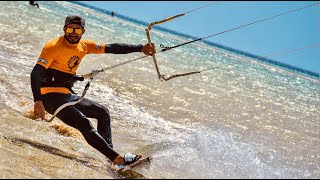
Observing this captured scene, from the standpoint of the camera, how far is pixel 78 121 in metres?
5.96

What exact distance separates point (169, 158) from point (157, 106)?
6.58 m

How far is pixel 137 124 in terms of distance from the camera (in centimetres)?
933

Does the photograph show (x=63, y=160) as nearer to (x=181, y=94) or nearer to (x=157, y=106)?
(x=157, y=106)

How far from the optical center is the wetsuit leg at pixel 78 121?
573cm

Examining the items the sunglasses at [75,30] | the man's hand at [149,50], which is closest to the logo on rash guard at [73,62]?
the sunglasses at [75,30]

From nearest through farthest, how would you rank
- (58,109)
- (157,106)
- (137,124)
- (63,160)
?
(63,160)
(58,109)
(137,124)
(157,106)

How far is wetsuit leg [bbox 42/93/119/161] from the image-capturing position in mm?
5730

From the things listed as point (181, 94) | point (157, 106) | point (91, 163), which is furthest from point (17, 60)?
point (91, 163)

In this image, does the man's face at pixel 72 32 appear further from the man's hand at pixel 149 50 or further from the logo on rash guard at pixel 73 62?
the man's hand at pixel 149 50

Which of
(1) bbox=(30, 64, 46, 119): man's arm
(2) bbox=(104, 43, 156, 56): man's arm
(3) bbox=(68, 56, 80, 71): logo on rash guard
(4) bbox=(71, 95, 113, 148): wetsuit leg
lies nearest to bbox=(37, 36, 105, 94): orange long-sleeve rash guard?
(3) bbox=(68, 56, 80, 71): logo on rash guard

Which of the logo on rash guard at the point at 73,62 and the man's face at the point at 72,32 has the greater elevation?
the man's face at the point at 72,32

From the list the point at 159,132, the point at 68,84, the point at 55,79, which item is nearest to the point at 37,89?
the point at 55,79

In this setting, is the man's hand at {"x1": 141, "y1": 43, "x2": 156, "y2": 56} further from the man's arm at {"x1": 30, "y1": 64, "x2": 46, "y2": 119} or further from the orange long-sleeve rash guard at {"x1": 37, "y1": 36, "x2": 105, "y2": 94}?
the man's arm at {"x1": 30, "y1": 64, "x2": 46, "y2": 119}

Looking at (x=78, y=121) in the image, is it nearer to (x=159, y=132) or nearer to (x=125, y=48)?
(x=125, y=48)
